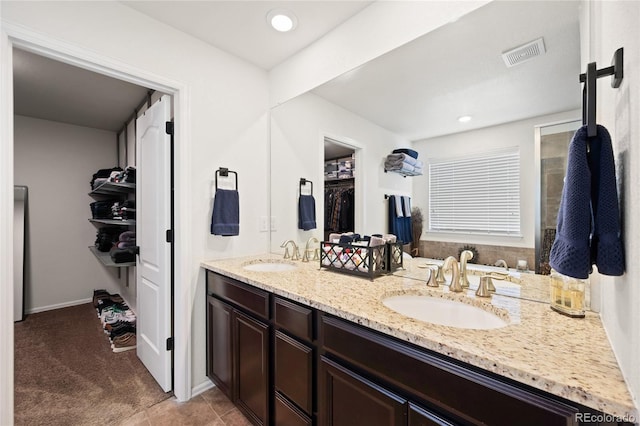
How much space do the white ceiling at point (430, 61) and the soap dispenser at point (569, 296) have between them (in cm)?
68

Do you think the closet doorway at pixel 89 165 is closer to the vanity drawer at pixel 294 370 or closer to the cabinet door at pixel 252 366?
the cabinet door at pixel 252 366

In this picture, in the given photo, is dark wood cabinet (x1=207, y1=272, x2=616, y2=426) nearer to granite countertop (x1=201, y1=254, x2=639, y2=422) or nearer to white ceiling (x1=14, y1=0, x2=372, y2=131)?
granite countertop (x1=201, y1=254, x2=639, y2=422)

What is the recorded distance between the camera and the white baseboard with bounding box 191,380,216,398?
193 cm

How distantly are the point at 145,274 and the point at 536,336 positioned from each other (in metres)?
2.49

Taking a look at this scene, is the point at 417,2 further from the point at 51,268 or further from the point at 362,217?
the point at 51,268

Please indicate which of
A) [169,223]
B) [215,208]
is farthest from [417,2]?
[169,223]

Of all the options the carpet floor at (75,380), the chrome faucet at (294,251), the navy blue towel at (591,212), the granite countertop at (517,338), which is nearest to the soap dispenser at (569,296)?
the granite countertop at (517,338)

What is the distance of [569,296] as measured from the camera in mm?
972

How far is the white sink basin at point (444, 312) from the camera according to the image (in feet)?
3.53

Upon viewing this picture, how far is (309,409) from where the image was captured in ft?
3.96

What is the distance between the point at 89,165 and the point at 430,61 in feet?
14.8

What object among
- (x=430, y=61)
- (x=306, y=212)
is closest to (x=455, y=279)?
(x=430, y=61)

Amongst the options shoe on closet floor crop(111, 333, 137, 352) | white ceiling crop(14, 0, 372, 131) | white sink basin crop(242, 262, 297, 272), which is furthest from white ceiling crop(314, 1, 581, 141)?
shoe on closet floor crop(111, 333, 137, 352)

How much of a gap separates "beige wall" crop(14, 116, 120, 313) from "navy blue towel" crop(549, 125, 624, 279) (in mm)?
4856
